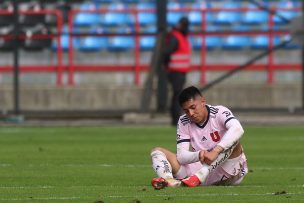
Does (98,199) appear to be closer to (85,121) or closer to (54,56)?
(85,121)

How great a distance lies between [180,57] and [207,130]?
12.4m

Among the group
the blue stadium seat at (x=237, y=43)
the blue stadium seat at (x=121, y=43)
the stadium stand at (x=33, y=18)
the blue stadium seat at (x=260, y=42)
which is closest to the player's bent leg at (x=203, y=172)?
the blue stadium seat at (x=260, y=42)

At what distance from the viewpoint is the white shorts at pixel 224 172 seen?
12.2 metres

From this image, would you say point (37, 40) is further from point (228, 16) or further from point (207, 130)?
point (207, 130)

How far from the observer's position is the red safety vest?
24.3 metres

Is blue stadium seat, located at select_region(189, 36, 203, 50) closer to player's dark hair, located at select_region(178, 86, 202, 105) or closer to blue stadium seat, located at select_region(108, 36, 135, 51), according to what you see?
blue stadium seat, located at select_region(108, 36, 135, 51)

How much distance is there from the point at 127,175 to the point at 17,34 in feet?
45.8

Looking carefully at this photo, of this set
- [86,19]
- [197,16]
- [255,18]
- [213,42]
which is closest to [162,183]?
[213,42]

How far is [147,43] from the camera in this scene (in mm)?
31812

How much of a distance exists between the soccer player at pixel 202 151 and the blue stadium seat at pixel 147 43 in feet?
61.3

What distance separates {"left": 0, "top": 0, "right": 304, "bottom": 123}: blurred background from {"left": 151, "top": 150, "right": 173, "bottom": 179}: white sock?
14.2 meters

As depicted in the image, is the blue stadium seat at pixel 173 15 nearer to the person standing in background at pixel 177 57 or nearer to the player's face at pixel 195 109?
the person standing in background at pixel 177 57

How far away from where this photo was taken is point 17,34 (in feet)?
89.8

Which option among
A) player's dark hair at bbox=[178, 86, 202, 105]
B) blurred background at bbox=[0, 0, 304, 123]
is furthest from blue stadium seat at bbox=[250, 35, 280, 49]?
player's dark hair at bbox=[178, 86, 202, 105]
